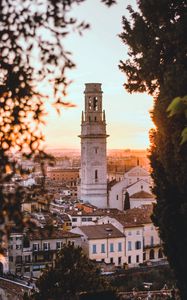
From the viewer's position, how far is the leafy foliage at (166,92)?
34.5 ft

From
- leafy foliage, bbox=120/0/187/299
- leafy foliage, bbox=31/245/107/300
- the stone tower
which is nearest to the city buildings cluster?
the stone tower

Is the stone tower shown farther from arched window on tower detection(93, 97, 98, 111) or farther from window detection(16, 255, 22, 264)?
window detection(16, 255, 22, 264)

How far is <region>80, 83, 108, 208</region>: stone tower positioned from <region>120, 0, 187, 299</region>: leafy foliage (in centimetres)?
4736

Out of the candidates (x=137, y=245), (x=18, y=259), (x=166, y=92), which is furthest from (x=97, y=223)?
(x=166, y=92)

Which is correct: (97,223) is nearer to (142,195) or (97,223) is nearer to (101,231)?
(101,231)

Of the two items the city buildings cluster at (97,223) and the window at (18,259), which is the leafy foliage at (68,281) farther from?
the window at (18,259)

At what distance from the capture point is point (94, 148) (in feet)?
197

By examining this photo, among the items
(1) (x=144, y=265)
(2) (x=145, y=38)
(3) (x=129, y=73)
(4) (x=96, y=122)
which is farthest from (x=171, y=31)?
(4) (x=96, y=122)

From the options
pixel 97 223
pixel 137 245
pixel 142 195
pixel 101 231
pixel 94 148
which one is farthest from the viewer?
pixel 94 148

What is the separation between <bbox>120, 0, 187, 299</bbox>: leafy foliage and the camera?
1052cm

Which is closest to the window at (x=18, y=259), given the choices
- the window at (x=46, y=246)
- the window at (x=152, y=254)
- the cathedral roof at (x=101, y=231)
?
the window at (x=46, y=246)

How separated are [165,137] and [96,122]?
161 ft

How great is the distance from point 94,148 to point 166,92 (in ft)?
163

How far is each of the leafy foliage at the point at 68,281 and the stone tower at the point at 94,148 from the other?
40.5 metres
